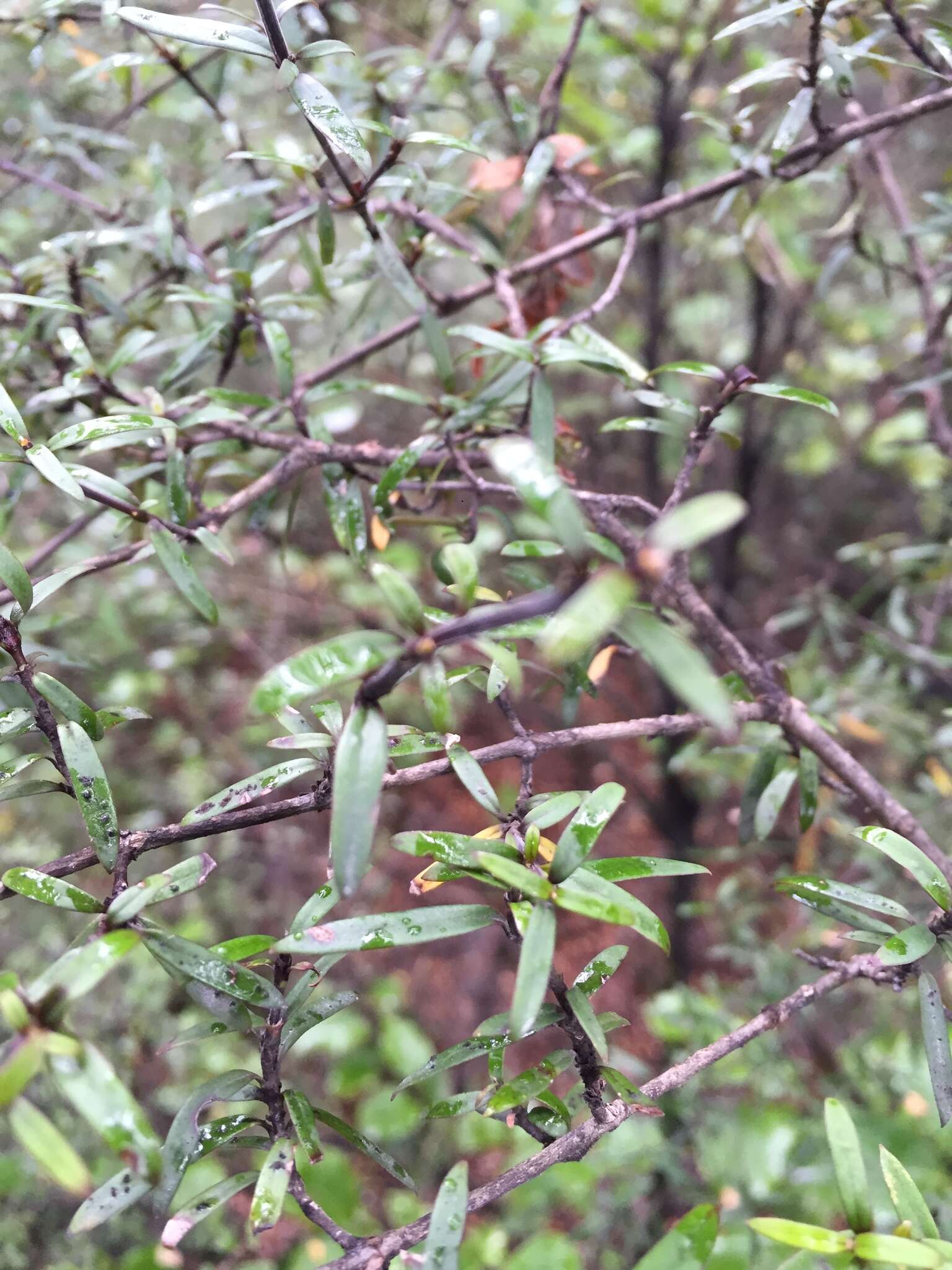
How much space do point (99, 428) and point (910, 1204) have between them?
546 millimetres

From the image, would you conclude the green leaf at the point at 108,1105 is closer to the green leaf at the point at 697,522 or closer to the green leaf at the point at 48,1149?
the green leaf at the point at 48,1149

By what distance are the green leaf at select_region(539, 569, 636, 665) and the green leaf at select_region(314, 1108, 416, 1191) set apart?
282 mm

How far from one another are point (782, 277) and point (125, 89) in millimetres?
834

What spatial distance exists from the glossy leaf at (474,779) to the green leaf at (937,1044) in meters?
0.24

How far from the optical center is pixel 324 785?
14.8 inches

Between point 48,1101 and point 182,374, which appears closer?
point 182,374

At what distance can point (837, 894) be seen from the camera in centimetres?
42

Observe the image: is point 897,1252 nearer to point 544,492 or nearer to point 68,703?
point 544,492

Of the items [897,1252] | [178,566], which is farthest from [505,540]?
[897,1252]

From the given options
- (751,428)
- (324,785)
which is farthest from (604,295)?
(751,428)

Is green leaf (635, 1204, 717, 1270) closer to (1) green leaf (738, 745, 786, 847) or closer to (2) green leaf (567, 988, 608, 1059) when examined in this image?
(2) green leaf (567, 988, 608, 1059)

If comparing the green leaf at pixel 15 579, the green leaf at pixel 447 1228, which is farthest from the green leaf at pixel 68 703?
the green leaf at pixel 447 1228

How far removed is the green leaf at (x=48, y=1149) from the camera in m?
0.24

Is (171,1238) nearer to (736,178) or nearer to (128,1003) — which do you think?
(736,178)
